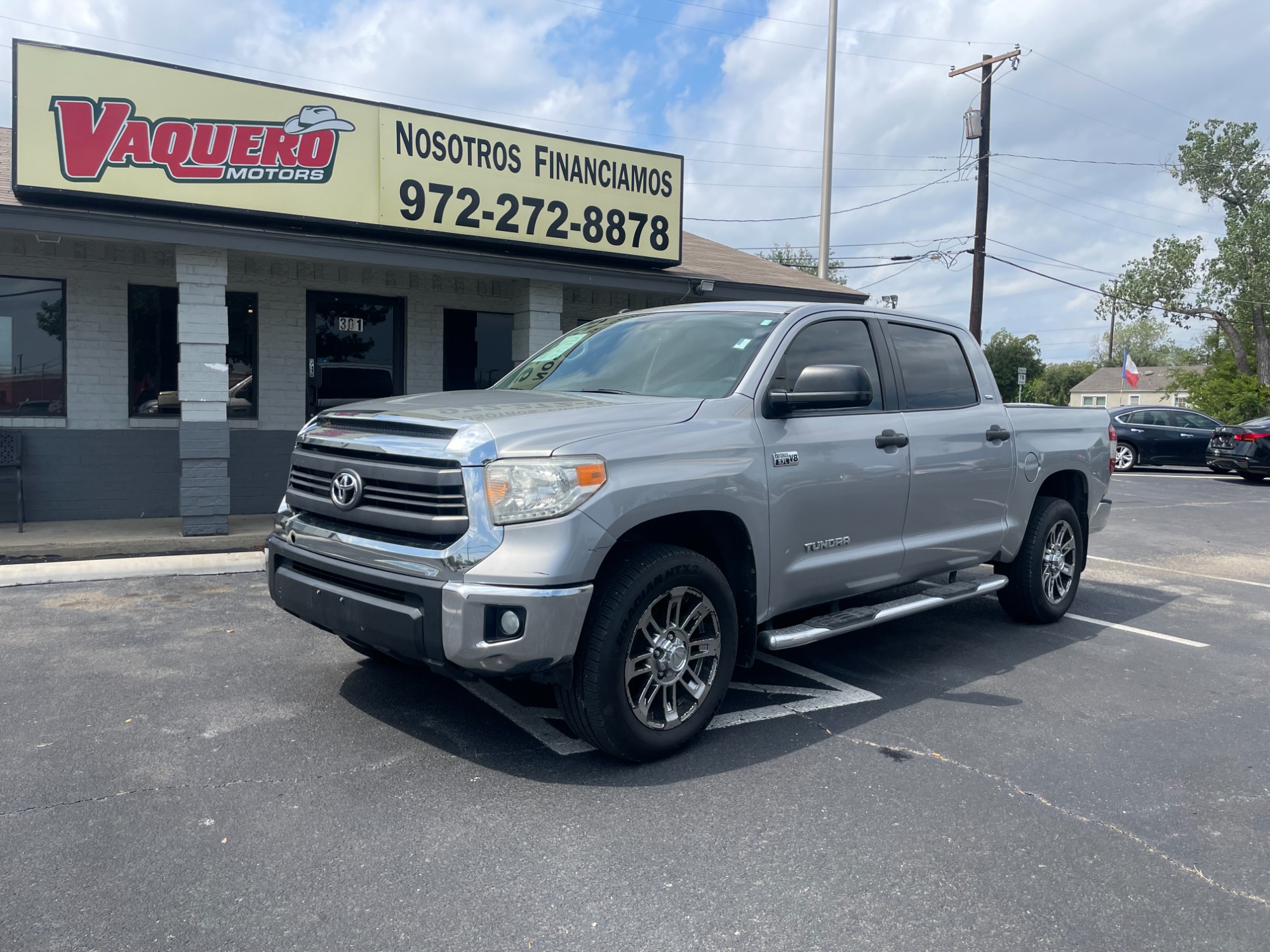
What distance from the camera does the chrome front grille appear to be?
3670mm

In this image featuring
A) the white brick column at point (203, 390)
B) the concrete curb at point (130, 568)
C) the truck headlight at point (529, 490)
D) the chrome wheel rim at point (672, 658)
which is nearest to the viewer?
the truck headlight at point (529, 490)

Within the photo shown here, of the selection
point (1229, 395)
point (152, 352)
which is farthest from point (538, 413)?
point (1229, 395)

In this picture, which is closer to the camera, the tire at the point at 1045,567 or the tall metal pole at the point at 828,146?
the tire at the point at 1045,567

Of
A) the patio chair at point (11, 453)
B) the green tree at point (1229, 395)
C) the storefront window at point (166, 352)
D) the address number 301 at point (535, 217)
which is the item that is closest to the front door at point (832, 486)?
the address number 301 at point (535, 217)

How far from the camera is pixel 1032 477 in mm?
6242

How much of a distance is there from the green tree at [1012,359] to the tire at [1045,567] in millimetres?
88416

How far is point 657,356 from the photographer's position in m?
4.98

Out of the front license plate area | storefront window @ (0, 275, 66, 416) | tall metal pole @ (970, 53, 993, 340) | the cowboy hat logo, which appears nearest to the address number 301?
the cowboy hat logo

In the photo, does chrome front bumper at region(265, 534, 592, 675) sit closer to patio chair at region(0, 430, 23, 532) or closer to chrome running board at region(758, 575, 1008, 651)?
chrome running board at region(758, 575, 1008, 651)

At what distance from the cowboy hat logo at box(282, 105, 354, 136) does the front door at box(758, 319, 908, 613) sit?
653 centimetres

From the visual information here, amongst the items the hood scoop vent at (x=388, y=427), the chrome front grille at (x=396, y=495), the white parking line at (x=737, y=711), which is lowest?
the white parking line at (x=737, y=711)

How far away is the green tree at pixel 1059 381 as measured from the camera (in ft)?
294

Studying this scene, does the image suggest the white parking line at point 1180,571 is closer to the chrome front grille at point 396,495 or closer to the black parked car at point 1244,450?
the chrome front grille at point 396,495

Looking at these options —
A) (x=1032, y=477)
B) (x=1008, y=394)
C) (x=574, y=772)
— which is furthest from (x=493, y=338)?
(x=1008, y=394)
